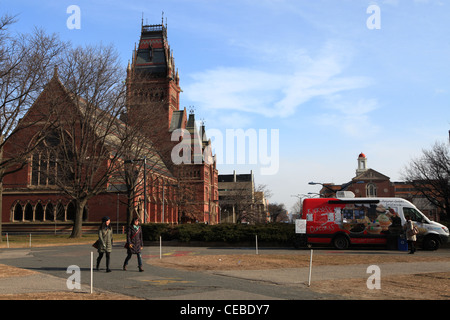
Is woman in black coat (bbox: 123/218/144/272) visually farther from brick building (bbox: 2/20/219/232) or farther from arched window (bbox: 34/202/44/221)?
arched window (bbox: 34/202/44/221)

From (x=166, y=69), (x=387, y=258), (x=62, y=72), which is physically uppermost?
(x=166, y=69)

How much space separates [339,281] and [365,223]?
37.7 ft

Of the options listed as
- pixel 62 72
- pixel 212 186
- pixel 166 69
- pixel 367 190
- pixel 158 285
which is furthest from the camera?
pixel 367 190

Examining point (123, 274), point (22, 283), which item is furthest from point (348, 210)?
point (22, 283)

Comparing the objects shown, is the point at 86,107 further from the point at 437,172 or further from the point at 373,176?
the point at 373,176

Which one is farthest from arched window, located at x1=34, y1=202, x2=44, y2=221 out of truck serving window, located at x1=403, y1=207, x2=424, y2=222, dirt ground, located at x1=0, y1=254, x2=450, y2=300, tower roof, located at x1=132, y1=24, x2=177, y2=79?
truck serving window, located at x1=403, y1=207, x2=424, y2=222

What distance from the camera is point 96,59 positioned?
117 feet

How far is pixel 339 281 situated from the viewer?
11219mm

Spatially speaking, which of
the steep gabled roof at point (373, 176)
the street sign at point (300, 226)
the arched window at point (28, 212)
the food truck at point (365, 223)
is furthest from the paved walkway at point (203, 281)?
the steep gabled roof at point (373, 176)

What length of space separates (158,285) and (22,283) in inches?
140

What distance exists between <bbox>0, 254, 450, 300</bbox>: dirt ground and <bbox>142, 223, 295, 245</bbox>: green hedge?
6.38 m

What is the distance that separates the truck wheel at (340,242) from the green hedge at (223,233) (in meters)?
2.85
